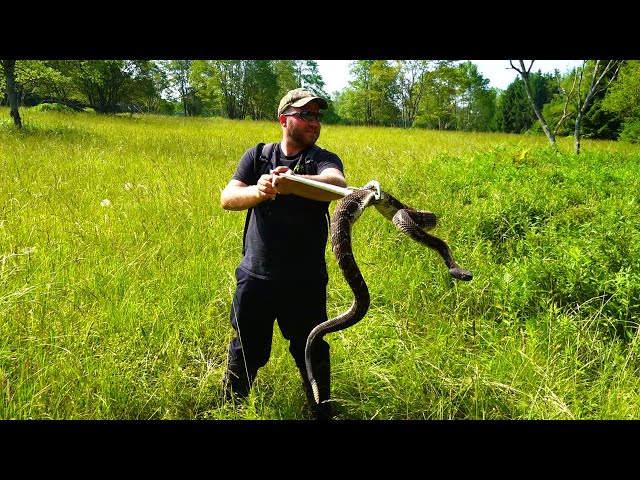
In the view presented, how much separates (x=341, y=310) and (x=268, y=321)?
116 cm

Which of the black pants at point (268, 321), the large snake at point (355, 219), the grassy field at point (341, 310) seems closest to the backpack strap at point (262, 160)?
the black pants at point (268, 321)

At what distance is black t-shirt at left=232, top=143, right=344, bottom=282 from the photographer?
229 cm

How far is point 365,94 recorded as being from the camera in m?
51.7

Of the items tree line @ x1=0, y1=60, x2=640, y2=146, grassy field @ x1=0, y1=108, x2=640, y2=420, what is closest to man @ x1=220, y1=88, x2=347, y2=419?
grassy field @ x1=0, y1=108, x2=640, y2=420

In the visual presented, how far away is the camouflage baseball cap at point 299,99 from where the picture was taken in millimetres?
2195

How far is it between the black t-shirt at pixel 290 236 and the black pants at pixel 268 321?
2.6 inches

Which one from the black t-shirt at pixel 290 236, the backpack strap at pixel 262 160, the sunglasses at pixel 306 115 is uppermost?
the sunglasses at pixel 306 115

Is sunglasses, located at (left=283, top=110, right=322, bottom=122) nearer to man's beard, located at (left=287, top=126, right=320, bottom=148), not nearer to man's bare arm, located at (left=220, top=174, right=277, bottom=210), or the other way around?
man's beard, located at (left=287, top=126, right=320, bottom=148)

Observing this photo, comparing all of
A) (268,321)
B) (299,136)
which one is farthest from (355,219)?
(268,321)

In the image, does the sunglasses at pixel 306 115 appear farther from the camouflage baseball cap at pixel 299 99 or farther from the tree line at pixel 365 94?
the tree line at pixel 365 94

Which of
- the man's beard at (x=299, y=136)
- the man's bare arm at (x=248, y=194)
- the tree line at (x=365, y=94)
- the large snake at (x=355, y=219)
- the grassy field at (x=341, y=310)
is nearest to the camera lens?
the large snake at (x=355, y=219)

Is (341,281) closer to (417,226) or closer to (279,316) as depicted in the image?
(279,316)

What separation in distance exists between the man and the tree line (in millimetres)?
21406

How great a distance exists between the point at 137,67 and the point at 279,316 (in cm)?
3454
